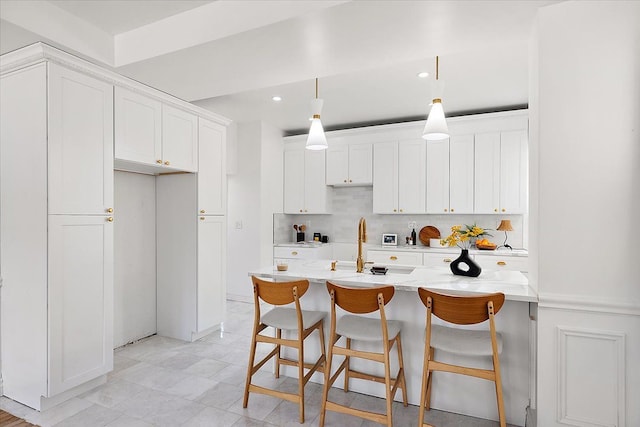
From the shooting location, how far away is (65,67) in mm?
2434

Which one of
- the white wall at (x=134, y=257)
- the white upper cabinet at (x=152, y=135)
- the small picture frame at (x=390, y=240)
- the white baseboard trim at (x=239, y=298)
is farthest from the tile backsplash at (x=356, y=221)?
the white upper cabinet at (x=152, y=135)

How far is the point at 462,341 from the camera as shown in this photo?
2.03 m

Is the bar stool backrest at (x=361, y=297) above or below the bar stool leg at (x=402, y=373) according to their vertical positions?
above

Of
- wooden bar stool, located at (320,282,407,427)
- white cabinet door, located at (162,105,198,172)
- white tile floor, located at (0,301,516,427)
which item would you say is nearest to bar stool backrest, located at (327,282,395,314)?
wooden bar stool, located at (320,282,407,427)

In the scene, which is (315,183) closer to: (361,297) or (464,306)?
(361,297)

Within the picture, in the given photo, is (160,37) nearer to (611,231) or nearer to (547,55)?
(547,55)

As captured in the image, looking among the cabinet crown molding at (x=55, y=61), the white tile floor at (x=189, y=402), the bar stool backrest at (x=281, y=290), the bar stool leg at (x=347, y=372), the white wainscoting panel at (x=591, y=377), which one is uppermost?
the cabinet crown molding at (x=55, y=61)

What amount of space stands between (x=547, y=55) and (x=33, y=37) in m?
3.24

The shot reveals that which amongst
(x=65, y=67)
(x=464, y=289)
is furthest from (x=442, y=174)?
(x=65, y=67)

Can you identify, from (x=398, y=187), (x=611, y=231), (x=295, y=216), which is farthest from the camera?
(x=295, y=216)

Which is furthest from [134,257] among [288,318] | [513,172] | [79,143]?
[513,172]

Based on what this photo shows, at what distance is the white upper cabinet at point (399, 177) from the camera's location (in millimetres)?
4836

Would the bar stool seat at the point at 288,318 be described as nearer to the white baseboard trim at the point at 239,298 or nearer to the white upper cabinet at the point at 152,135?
the white upper cabinet at the point at 152,135

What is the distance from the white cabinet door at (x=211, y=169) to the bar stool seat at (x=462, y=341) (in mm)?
2674
